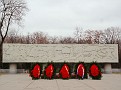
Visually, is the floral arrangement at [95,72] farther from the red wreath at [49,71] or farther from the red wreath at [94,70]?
the red wreath at [49,71]

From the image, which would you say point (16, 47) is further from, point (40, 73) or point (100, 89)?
point (100, 89)

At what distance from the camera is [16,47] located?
40.9m

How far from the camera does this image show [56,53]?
133 feet

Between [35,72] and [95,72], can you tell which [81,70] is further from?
[35,72]

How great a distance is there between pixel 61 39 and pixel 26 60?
1084 inches

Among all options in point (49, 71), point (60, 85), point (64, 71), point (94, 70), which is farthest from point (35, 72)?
point (60, 85)

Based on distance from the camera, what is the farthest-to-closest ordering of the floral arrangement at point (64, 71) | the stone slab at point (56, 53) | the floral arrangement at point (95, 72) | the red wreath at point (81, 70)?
the stone slab at point (56, 53), the red wreath at point (81, 70), the floral arrangement at point (64, 71), the floral arrangement at point (95, 72)

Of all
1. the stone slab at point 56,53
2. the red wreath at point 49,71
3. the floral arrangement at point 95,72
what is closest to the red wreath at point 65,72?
the red wreath at point 49,71

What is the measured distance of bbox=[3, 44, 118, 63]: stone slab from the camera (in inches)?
1587

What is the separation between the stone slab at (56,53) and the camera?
132 ft

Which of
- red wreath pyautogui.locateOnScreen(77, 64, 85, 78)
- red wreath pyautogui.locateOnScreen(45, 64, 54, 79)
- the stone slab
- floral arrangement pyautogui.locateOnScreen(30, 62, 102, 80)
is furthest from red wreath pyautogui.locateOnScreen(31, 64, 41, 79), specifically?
the stone slab

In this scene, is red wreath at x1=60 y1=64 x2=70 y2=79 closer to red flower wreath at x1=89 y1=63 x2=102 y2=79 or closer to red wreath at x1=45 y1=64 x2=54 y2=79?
red wreath at x1=45 y1=64 x2=54 y2=79

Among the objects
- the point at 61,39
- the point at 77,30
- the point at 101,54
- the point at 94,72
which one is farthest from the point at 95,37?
the point at 94,72

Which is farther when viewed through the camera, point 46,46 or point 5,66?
point 5,66
